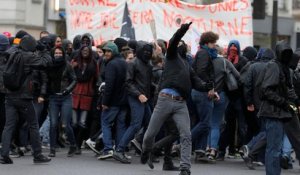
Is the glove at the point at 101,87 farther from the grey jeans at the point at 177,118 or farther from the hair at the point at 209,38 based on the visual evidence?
the grey jeans at the point at 177,118

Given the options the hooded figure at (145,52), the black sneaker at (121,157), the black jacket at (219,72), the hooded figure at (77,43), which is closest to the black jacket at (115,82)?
the hooded figure at (145,52)

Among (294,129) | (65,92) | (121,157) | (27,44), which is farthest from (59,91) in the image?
(294,129)

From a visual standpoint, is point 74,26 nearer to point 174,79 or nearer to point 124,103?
point 124,103

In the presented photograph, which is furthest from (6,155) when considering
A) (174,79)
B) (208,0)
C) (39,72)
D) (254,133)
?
(208,0)

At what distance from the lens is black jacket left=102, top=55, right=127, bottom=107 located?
13.8 m

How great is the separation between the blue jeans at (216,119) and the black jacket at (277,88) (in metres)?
3.13

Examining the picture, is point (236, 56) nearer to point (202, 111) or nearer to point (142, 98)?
point (202, 111)

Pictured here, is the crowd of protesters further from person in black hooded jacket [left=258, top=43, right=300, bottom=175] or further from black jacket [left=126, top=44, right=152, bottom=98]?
person in black hooded jacket [left=258, top=43, right=300, bottom=175]

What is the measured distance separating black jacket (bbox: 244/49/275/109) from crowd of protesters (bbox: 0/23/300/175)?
15 mm

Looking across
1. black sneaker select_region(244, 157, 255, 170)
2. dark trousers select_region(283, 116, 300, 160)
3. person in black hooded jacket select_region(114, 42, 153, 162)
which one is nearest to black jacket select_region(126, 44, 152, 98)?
person in black hooded jacket select_region(114, 42, 153, 162)

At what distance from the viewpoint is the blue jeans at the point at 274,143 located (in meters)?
10.9

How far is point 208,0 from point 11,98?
2391 cm

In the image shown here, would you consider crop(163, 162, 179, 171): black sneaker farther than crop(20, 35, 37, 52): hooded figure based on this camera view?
No

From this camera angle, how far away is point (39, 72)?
46.2 feet
